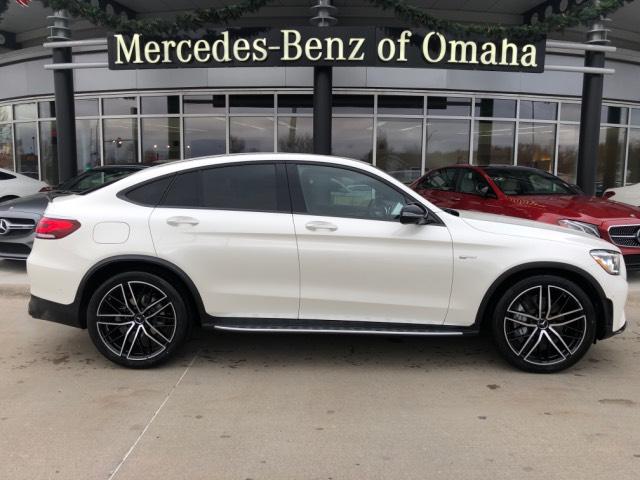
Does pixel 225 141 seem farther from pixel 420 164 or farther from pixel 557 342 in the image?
pixel 557 342

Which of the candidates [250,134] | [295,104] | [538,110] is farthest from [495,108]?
[250,134]

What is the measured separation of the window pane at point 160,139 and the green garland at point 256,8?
15.0 ft

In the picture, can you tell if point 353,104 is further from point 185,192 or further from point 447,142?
point 185,192

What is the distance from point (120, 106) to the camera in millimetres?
14969

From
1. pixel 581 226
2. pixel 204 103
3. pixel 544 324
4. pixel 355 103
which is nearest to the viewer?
pixel 544 324

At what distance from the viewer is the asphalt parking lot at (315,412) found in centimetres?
301

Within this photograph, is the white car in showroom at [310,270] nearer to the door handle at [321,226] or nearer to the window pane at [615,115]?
the door handle at [321,226]

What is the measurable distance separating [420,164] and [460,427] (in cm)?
1176

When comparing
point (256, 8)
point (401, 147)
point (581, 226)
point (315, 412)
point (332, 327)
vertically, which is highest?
point (256, 8)

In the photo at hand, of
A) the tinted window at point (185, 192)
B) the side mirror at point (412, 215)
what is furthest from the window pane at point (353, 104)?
the side mirror at point (412, 215)

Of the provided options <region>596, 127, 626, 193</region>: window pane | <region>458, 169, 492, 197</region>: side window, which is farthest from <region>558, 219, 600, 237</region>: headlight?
<region>596, 127, 626, 193</region>: window pane

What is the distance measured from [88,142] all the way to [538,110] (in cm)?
1271

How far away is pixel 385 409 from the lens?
370cm

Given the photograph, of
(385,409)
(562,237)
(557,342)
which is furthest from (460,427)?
(562,237)
